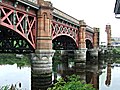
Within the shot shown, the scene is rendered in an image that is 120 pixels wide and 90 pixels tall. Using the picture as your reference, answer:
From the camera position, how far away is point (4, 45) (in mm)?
34469

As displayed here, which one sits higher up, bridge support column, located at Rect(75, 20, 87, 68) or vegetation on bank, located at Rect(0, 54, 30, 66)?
bridge support column, located at Rect(75, 20, 87, 68)

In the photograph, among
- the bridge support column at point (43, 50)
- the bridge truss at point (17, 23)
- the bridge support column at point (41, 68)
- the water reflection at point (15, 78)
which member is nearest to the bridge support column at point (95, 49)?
the water reflection at point (15, 78)

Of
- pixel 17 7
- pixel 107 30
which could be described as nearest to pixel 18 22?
pixel 17 7

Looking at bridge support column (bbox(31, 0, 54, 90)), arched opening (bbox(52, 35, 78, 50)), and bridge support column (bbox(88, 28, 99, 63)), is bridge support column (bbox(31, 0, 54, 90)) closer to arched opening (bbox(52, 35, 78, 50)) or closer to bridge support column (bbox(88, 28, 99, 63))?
arched opening (bbox(52, 35, 78, 50))

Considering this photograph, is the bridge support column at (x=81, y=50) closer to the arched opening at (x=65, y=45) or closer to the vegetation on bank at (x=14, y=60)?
the arched opening at (x=65, y=45)

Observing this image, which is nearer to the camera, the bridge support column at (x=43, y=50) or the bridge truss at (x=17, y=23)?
the bridge truss at (x=17, y=23)

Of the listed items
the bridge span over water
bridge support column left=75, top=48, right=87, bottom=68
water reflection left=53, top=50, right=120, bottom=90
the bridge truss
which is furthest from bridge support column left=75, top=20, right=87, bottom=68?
the bridge truss

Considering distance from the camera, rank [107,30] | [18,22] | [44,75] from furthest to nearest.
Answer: [107,30] → [44,75] → [18,22]

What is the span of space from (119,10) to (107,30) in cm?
9454

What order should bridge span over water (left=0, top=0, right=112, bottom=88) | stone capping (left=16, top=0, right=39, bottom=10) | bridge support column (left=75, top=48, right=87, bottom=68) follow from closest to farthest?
1. bridge span over water (left=0, top=0, right=112, bottom=88)
2. stone capping (left=16, top=0, right=39, bottom=10)
3. bridge support column (left=75, top=48, right=87, bottom=68)

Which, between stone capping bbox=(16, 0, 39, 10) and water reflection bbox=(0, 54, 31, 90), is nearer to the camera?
stone capping bbox=(16, 0, 39, 10)

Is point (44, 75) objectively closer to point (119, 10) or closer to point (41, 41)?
point (41, 41)

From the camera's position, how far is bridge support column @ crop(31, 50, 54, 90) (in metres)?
30.6

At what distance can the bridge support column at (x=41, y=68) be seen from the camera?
1203 inches
